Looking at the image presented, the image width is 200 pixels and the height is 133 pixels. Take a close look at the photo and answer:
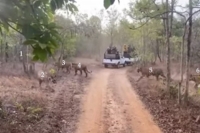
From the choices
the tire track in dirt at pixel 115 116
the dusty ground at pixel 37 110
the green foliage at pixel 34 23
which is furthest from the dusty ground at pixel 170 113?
the green foliage at pixel 34 23

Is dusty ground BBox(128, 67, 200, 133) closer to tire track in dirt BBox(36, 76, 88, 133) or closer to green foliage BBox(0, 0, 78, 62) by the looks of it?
tire track in dirt BBox(36, 76, 88, 133)

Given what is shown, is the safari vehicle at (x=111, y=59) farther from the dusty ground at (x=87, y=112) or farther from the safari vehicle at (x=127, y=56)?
the dusty ground at (x=87, y=112)

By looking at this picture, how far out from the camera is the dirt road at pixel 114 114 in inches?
359

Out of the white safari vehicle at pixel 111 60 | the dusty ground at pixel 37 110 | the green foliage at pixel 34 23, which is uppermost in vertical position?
the green foliage at pixel 34 23

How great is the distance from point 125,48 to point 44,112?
27.2 m

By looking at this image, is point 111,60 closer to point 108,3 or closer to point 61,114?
point 61,114

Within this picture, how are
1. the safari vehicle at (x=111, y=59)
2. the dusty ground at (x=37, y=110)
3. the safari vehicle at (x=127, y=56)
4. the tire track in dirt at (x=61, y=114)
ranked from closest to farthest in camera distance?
the dusty ground at (x=37, y=110), the tire track in dirt at (x=61, y=114), the safari vehicle at (x=111, y=59), the safari vehicle at (x=127, y=56)

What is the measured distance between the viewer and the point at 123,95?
47.7ft

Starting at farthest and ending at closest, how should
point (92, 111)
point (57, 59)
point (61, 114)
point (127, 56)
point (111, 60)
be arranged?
point (127, 56), point (111, 60), point (92, 111), point (61, 114), point (57, 59)

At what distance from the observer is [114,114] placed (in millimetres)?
10727

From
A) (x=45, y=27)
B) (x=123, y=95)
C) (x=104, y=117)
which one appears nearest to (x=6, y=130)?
(x=104, y=117)

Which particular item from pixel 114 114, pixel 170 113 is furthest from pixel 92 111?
pixel 170 113

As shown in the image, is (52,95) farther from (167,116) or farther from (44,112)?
(167,116)

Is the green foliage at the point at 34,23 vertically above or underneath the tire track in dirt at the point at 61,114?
above
